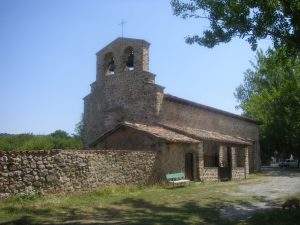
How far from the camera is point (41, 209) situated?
13.3 m

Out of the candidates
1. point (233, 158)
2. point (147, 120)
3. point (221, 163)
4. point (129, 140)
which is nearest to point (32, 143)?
point (129, 140)

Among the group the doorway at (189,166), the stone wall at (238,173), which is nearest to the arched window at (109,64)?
the doorway at (189,166)

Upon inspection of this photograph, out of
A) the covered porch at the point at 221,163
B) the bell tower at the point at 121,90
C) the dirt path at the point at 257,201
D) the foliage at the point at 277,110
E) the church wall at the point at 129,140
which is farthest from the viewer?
the foliage at the point at 277,110

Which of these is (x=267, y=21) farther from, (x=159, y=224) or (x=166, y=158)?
(x=166, y=158)

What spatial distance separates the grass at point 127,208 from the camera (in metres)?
12.0

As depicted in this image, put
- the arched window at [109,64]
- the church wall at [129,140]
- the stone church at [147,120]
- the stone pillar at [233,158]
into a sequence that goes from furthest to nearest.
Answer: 1. the stone pillar at [233,158]
2. the arched window at [109,64]
3. the stone church at [147,120]
4. the church wall at [129,140]

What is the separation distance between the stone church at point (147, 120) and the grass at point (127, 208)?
408 centimetres

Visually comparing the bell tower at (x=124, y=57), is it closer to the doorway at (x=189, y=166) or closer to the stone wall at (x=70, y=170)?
the doorway at (x=189, y=166)

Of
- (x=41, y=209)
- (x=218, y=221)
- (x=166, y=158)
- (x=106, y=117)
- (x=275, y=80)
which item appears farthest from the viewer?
(x=275, y=80)

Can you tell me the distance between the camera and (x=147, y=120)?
26484 mm

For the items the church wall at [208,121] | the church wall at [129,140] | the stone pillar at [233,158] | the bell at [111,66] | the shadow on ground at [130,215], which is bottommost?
the shadow on ground at [130,215]

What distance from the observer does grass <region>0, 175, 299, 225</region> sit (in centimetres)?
1199

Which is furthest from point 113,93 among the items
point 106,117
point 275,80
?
point 275,80

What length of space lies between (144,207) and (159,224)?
10.2 ft
